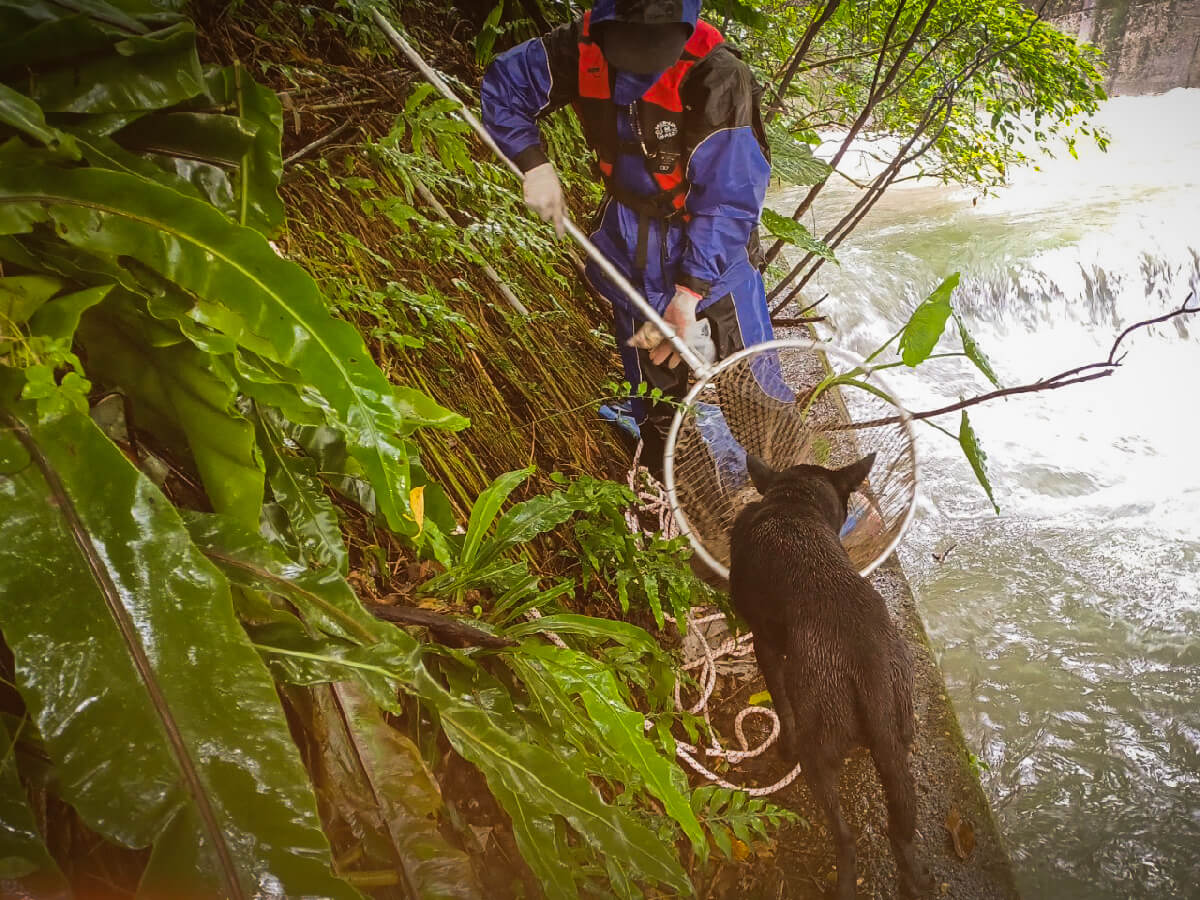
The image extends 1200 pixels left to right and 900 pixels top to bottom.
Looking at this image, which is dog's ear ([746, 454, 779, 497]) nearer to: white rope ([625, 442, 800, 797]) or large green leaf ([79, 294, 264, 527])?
white rope ([625, 442, 800, 797])

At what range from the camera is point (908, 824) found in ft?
5.20

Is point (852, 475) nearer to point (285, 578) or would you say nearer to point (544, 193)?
point (544, 193)

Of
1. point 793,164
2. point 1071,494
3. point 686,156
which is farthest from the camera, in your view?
point 1071,494

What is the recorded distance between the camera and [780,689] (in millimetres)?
1787

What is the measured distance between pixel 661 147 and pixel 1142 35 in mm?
3604

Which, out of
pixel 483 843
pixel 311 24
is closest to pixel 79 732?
pixel 483 843

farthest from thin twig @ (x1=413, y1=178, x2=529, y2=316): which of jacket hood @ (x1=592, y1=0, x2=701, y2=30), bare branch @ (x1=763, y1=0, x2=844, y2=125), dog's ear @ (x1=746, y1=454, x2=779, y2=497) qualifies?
bare branch @ (x1=763, y1=0, x2=844, y2=125)

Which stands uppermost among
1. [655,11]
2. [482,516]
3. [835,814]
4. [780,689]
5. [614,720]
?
[655,11]

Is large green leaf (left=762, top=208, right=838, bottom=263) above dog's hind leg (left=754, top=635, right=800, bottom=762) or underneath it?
above

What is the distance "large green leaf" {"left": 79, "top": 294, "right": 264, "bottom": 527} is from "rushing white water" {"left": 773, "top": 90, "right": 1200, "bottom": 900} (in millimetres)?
2187

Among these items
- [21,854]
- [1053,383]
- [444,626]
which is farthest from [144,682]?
[1053,383]

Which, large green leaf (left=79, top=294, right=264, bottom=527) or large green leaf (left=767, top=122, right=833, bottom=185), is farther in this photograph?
large green leaf (left=767, top=122, right=833, bottom=185)

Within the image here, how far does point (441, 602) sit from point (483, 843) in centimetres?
45

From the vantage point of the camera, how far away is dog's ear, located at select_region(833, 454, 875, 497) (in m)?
1.91
